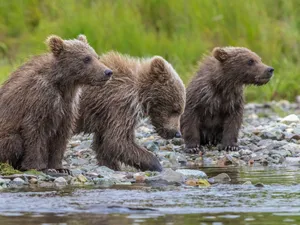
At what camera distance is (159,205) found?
291 inches

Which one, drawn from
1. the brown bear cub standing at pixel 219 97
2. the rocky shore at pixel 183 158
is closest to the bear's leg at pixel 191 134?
the brown bear cub standing at pixel 219 97

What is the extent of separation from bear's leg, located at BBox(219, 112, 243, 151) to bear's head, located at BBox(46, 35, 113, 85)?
9.27 ft

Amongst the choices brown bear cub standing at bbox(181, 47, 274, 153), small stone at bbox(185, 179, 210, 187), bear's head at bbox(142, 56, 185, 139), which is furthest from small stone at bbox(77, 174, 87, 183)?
brown bear cub standing at bbox(181, 47, 274, 153)

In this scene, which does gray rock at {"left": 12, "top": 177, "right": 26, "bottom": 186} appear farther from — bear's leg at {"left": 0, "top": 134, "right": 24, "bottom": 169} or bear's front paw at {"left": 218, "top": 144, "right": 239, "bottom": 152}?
bear's front paw at {"left": 218, "top": 144, "right": 239, "bottom": 152}

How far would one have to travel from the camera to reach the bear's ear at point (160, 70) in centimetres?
989

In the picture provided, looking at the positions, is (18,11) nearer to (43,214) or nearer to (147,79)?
(147,79)

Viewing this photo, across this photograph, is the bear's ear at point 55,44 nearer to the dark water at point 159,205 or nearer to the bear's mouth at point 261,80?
the dark water at point 159,205

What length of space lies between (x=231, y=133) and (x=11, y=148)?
3606 millimetres

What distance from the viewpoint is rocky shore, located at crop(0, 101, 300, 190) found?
8647 millimetres

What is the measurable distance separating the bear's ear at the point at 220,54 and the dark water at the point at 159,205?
3.55 meters

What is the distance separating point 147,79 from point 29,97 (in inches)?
60.7

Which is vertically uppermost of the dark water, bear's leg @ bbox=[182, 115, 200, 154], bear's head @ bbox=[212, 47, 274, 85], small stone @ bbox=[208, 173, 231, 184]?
bear's head @ bbox=[212, 47, 274, 85]

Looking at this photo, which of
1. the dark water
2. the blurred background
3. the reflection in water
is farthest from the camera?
the blurred background

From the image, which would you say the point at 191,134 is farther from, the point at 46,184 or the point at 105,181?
the point at 46,184
